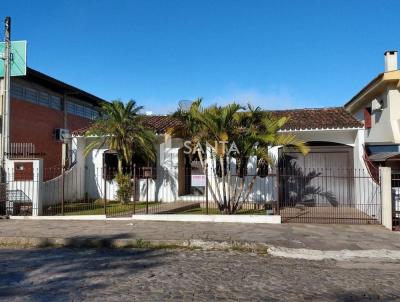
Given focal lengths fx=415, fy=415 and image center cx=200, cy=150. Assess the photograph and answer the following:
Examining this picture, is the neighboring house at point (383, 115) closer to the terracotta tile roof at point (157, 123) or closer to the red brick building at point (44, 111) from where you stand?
the terracotta tile roof at point (157, 123)

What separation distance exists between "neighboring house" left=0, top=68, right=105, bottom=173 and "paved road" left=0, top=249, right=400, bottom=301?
29.4ft

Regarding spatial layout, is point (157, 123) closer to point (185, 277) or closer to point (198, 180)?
point (198, 180)

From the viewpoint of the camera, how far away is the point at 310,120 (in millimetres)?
18000

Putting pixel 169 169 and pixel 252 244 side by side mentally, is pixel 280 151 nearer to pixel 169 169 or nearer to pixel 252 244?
pixel 169 169

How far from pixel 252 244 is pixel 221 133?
476cm

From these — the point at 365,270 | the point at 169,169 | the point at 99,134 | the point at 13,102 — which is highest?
the point at 13,102

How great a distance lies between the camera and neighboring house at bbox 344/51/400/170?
1410 cm

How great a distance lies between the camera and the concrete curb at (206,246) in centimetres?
877

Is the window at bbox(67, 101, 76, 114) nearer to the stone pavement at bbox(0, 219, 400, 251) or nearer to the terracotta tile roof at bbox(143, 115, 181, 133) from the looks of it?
the terracotta tile roof at bbox(143, 115, 181, 133)

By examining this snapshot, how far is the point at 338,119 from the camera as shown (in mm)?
17656

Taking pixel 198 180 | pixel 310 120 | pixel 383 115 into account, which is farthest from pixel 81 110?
pixel 383 115

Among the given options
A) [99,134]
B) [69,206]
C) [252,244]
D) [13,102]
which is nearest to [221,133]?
[252,244]

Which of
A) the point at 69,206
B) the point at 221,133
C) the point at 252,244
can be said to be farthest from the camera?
the point at 69,206

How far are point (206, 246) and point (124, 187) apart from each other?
8132mm
